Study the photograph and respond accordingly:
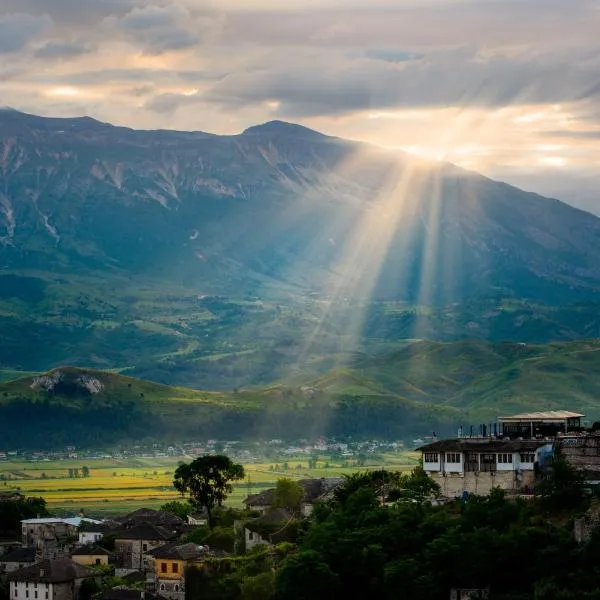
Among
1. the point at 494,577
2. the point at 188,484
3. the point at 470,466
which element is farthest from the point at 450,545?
the point at 188,484

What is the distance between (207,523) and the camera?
11662 centimetres

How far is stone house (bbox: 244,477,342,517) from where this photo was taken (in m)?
110

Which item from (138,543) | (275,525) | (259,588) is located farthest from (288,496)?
(259,588)

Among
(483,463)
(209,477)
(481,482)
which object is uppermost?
(483,463)

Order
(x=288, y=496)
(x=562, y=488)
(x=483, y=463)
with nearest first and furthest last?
1. (x=562, y=488)
2. (x=483, y=463)
3. (x=288, y=496)

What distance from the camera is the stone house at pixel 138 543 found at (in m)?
112

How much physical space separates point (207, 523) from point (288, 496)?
326 inches

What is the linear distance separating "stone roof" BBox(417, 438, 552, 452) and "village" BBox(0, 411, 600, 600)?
56mm

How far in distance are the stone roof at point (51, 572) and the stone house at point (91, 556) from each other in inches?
182

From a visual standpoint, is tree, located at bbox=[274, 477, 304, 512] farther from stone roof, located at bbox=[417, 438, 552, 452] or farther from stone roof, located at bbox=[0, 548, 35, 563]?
stone roof, located at bbox=[0, 548, 35, 563]

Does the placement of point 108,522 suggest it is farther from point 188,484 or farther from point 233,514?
point 233,514

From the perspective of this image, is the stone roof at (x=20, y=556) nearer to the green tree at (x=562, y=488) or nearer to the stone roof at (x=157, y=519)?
the stone roof at (x=157, y=519)

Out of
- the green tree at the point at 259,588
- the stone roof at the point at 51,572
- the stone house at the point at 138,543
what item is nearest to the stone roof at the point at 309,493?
the stone house at the point at 138,543

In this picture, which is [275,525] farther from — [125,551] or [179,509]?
[179,509]
